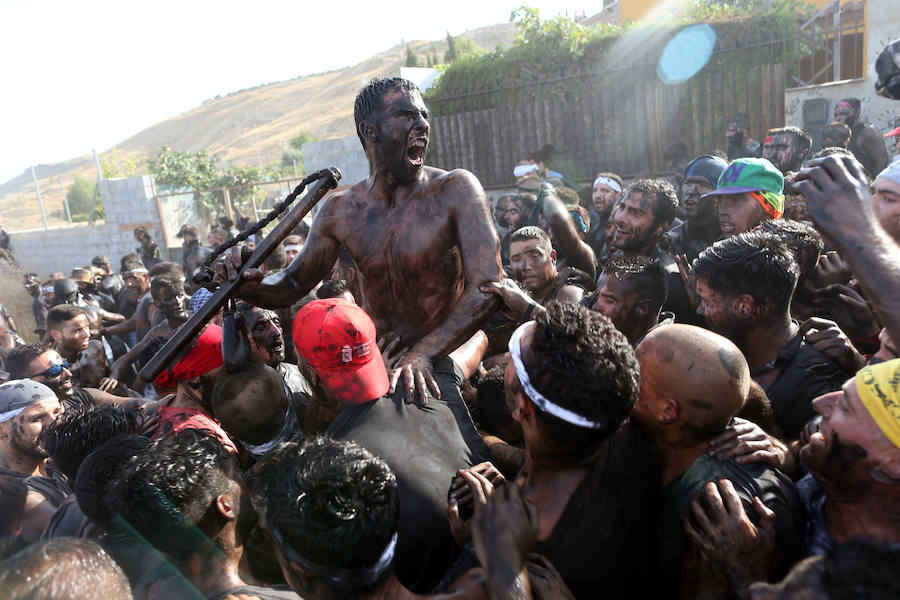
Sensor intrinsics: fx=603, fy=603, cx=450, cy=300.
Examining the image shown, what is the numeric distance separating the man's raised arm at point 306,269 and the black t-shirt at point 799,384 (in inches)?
85.2

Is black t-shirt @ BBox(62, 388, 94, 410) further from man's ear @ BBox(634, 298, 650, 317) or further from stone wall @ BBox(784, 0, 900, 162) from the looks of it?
stone wall @ BBox(784, 0, 900, 162)

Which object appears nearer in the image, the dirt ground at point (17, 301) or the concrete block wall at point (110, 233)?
the dirt ground at point (17, 301)

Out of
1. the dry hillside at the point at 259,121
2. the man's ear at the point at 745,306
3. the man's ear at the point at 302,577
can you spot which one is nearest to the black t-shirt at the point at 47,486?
the man's ear at the point at 302,577

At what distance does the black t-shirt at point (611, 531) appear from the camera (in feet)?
5.57

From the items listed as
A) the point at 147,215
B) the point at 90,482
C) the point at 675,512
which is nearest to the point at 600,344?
the point at 675,512

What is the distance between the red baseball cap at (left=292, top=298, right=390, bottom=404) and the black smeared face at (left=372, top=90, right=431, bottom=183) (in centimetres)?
93

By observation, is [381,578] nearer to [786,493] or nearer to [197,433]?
[197,433]

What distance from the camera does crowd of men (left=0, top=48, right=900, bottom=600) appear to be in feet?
5.10

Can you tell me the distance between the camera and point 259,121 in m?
73.2

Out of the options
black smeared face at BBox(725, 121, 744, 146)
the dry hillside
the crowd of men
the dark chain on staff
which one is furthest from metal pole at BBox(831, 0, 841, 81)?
the dry hillside

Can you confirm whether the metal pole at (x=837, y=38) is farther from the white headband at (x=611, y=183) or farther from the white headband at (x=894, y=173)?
the white headband at (x=894, y=173)

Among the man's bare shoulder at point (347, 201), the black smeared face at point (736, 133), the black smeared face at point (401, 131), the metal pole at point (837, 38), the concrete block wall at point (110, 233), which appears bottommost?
the concrete block wall at point (110, 233)

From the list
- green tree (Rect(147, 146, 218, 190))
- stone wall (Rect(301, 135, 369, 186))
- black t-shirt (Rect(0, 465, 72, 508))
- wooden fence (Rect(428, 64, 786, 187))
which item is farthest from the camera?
green tree (Rect(147, 146, 218, 190))

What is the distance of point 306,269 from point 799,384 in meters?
2.33
